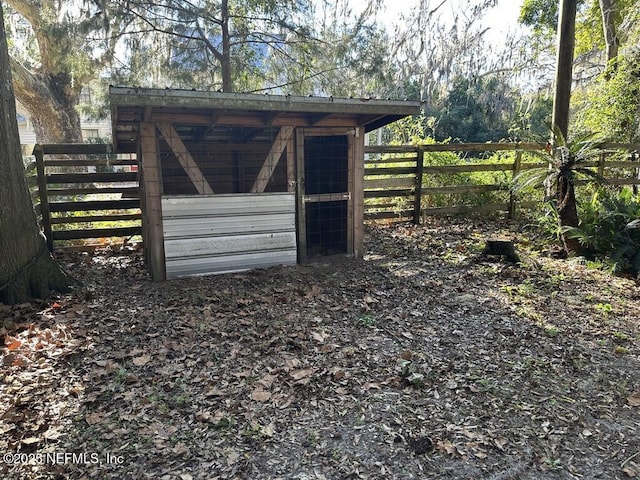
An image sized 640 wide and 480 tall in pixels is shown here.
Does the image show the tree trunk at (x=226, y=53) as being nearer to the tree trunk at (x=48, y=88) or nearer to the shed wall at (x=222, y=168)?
the shed wall at (x=222, y=168)

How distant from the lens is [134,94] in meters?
4.09

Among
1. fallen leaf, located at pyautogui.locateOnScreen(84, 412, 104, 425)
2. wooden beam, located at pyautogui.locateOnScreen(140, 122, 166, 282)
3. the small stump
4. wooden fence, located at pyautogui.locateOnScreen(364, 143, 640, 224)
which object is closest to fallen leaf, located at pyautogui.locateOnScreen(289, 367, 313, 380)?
fallen leaf, located at pyautogui.locateOnScreen(84, 412, 104, 425)

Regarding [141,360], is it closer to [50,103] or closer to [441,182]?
[441,182]

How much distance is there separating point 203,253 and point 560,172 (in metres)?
5.10

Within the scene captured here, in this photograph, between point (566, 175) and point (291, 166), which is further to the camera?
point (566, 175)

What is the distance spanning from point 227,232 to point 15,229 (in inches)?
87.4

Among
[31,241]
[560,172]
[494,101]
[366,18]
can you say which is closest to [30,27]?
[366,18]

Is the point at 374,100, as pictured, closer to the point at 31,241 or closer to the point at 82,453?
the point at 31,241

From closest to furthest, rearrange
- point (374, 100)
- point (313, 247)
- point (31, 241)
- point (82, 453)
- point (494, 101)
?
point (82, 453)
point (31, 241)
point (374, 100)
point (313, 247)
point (494, 101)

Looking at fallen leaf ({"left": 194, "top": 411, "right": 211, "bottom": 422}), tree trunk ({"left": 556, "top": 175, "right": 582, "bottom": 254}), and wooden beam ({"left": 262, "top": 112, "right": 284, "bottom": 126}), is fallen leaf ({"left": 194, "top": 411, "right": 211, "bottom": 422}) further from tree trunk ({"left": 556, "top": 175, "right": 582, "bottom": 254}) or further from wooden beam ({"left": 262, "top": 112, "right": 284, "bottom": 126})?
tree trunk ({"left": 556, "top": 175, "right": 582, "bottom": 254})

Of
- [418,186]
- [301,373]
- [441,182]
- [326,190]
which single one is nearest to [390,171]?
[418,186]

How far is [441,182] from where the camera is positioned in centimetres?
934

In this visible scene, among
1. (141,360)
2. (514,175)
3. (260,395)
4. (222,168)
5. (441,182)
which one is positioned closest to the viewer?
(260,395)

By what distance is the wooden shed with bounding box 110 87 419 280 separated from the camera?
4.82 metres
